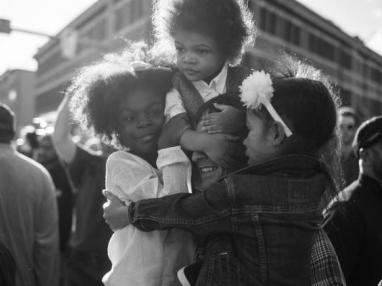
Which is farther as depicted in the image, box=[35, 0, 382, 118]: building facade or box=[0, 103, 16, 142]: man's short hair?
box=[35, 0, 382, 118]: building facade

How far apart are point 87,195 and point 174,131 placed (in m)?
2.49

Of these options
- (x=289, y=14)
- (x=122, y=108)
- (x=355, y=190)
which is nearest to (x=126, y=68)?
(x=122, y=108)

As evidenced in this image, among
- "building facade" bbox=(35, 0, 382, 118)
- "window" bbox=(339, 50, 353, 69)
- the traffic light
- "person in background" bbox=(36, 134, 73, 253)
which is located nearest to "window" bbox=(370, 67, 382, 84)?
"building facade" bbox=(35, 0, 382, 118)

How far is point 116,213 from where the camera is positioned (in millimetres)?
1729

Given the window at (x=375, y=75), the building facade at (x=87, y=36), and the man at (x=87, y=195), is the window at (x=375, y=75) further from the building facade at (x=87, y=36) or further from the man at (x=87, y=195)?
the man at (x=87, y=195)

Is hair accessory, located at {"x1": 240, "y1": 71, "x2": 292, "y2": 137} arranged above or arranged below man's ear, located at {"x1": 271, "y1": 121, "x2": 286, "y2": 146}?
above

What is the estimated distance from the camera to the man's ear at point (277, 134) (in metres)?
1.53

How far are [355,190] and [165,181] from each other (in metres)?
1.48


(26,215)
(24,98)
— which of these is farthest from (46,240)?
(24,98)

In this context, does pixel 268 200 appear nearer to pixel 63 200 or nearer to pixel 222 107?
pixel 222 107

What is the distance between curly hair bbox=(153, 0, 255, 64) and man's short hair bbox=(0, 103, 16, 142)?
2075 mm

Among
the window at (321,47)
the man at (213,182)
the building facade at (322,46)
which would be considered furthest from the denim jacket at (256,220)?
the window at (321,47)

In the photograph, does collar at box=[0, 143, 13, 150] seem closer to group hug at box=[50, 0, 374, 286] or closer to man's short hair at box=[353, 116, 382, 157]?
group hug at box=[50, 0, 374, 286]

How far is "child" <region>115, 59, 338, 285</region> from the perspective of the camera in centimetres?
145
